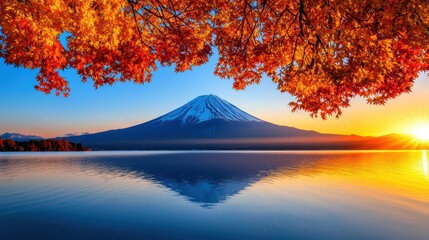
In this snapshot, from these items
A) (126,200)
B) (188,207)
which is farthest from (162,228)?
(126,200)

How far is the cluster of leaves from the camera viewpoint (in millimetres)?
58750

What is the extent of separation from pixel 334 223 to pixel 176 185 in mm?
7041

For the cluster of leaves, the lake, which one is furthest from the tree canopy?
the cluster of leaves

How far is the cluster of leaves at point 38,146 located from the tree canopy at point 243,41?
5572 centimetres

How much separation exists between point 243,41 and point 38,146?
6085 centimetres

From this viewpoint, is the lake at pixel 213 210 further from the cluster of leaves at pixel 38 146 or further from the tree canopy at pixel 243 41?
the cluster of leaves at pixel 38 146

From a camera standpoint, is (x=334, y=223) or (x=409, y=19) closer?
(x=409, y=19)

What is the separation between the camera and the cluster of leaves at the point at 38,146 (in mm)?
58750

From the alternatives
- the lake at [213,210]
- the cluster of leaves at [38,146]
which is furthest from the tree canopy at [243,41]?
the cluster of leaves at [38,146]

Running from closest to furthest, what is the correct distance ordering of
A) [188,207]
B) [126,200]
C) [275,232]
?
[275,232]
[188,207]
[126,200]

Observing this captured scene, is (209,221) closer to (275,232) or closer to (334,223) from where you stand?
(275,232)

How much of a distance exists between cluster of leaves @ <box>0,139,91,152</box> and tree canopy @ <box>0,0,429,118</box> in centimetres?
5572

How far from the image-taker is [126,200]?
9875 millimetres

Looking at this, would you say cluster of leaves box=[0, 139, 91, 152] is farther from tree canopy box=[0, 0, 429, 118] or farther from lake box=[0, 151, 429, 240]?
tree canopy box=[0, 0, 429, 118]
